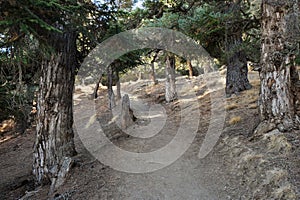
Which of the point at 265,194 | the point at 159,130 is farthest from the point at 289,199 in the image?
the point at 159,130

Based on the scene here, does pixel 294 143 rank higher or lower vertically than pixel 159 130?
higher

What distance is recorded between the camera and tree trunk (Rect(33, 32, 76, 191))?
18.5ft

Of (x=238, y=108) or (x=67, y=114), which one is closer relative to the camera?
(x=67, y=114)

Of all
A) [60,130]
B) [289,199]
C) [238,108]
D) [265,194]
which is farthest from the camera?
[238,108]

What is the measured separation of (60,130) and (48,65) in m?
1.63

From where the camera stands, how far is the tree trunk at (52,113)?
18.5 feet

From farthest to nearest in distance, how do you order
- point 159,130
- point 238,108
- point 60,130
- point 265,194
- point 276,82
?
point 159,130 < point 238,108 < point 60,130 < point 276,82 < point 265,194

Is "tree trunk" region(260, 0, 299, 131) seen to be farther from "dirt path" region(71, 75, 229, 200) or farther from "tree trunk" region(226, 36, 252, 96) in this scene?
"tree trunk" region(226, 36, 252, 96)

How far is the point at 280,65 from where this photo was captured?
16.3 ft

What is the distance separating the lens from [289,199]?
3266mm

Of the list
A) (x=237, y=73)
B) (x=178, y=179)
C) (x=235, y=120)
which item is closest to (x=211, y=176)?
(x=178, y=179)

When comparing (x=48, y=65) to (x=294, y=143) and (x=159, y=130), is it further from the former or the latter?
(x=294, y=143)

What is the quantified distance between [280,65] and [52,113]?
534 centimetres

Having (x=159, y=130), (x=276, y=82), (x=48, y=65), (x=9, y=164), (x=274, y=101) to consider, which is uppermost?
(x=48, y=65)
